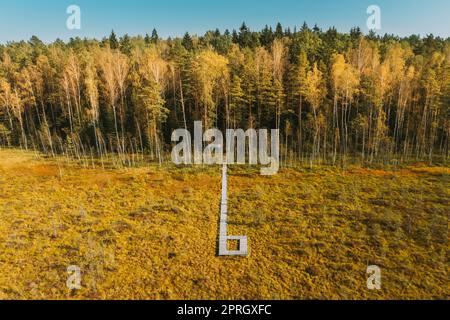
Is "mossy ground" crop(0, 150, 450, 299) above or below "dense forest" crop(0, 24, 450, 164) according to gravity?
below

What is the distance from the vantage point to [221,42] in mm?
66312

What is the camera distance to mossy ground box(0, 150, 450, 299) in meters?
15.2
